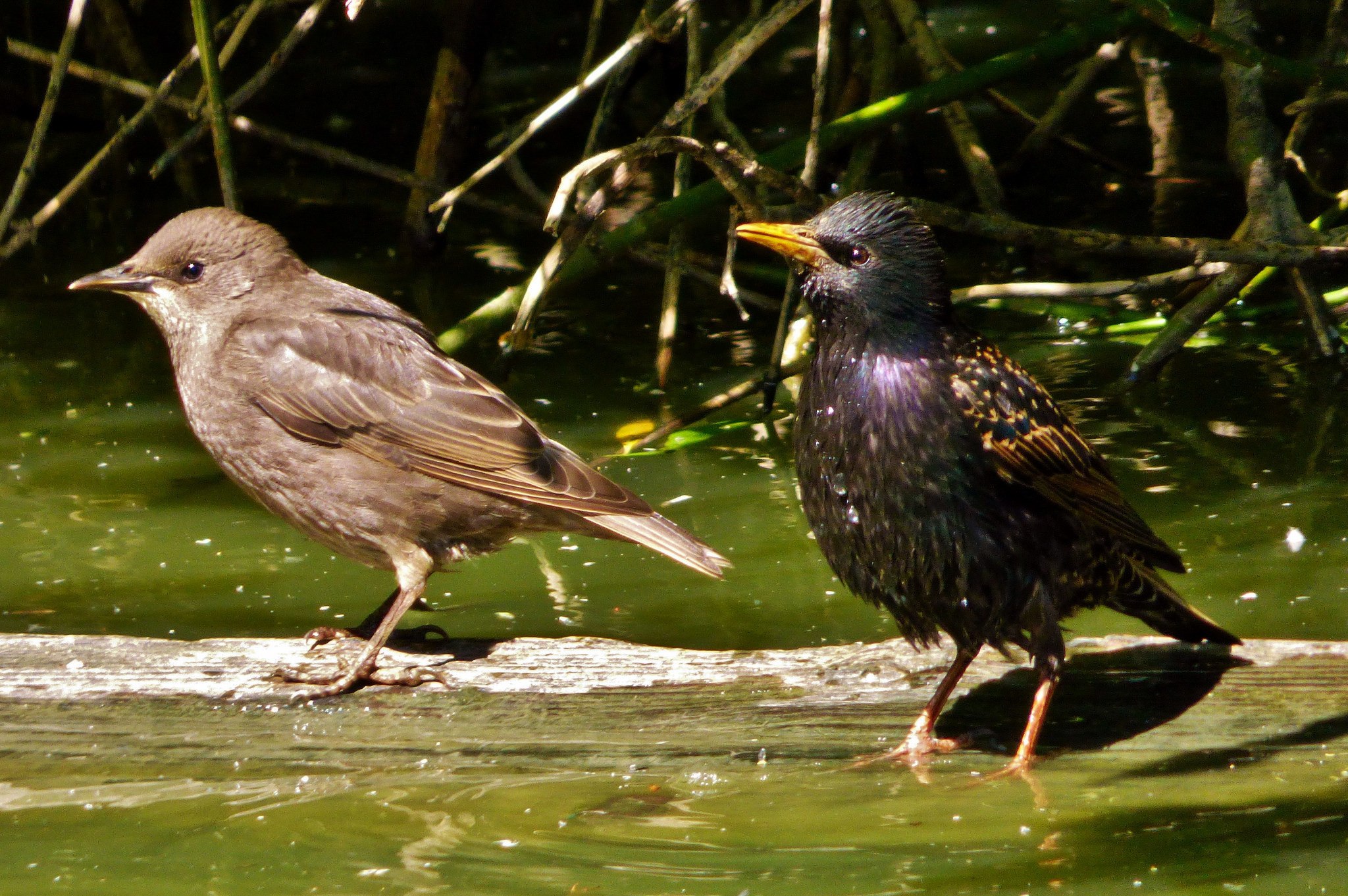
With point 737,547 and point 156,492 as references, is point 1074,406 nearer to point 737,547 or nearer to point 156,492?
point 737,547

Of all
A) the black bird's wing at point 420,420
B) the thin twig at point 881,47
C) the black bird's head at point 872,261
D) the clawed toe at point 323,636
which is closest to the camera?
the black bird's head at point 872,261

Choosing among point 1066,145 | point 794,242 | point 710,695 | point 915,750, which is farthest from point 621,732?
point 1066,145

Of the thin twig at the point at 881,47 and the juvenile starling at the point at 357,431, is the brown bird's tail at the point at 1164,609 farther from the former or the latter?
the thin twig at the point at 881,47

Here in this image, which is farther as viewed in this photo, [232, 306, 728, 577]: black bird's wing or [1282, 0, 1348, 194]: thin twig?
[1282, 0, 1348, 194]: thin twig

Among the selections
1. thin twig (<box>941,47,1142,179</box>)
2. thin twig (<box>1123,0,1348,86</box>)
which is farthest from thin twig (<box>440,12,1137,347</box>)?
thin twig (<box>941,47,1142,179</box>)

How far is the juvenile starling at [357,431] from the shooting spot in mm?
4535

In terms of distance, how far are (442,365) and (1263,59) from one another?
2754 mm

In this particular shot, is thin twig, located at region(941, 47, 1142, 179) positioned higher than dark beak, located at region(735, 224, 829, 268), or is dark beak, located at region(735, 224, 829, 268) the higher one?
thin twig, located at region(941, 47, 1142, 179)

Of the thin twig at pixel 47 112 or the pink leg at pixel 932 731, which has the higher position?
the thin twig at pixel 47 112

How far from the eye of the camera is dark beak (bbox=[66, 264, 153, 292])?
4867mm

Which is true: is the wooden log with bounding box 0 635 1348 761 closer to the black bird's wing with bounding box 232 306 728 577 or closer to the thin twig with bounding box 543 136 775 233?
the black bird's wing with bounding box 232 306 728 577

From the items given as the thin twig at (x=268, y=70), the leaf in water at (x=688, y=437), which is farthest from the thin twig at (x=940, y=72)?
the thin twig at (x=268, y=70)

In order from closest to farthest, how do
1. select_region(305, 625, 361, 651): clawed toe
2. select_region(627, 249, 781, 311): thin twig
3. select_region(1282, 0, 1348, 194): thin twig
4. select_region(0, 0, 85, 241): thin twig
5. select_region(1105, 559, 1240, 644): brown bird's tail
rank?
select_region(1105, 559, 1240, 644): brown bird's tail, select_region(305, 625, 361, 651): clawed toe, select_region(0, 0, 85, 241): thin twig, select_region(1282, 0, 1348, 194): thin twig, select_region(627, 249, 781, 311): thin twig

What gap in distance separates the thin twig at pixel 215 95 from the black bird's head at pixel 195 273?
432 millimetres
